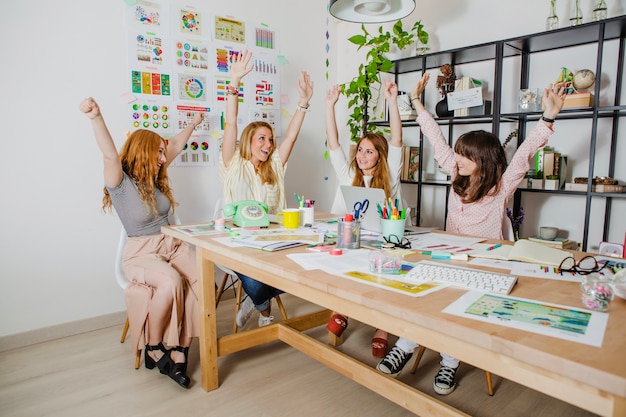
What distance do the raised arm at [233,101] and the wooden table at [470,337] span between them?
1.03 m

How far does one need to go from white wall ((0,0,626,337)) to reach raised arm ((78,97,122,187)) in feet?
1.77

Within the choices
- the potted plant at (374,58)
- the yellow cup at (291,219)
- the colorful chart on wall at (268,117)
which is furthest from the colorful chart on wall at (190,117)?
the yellow cup at (291,219)

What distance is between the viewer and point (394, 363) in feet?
6.38

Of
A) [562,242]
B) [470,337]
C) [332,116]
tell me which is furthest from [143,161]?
[562,242]

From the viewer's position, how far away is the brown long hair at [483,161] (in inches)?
84.0

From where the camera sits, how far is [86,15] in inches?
95.6

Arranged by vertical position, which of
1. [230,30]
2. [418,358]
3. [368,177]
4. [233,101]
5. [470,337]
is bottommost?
[418,358]

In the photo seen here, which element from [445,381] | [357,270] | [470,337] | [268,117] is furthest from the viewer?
[268,117]

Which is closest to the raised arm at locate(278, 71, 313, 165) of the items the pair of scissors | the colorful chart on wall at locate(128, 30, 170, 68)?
the colorful chart on wall at locate(128, 30, 170, 68)

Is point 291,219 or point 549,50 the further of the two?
point 549,50

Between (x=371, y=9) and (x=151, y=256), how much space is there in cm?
159

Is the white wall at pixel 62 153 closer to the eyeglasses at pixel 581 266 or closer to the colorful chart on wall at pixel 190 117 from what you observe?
the colorful chart on wall at pixel 190 117

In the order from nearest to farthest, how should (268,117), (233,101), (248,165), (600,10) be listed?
(600,10)
(233,101)
(248,165)
(268,117)

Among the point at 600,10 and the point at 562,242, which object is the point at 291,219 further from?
the point at 600,10
